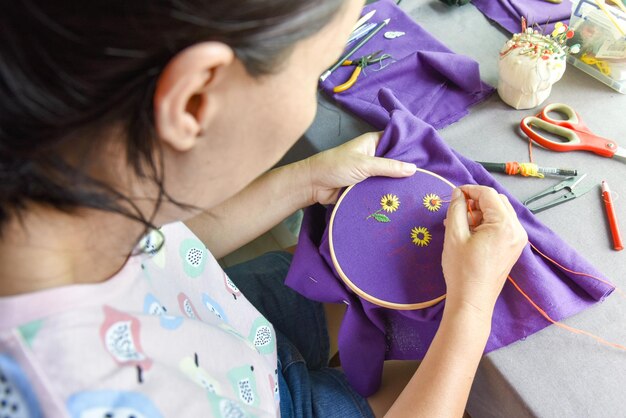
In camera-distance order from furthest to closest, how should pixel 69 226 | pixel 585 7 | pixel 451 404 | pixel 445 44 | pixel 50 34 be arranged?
pixel 445 44 → pixel 585 7 → pixel 451 404 → pixel 69 226 → pixel 50 34

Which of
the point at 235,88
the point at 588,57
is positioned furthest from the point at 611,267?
the point at 235,88

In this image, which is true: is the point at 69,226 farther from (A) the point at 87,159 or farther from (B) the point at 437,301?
(B) the point at 437,301

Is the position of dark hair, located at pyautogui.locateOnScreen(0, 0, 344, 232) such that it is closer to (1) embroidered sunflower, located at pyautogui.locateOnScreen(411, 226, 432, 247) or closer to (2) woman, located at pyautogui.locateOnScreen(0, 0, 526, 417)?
(2) woman, located at pyautogui.locateOnScreen(0, 0, 526, 417)

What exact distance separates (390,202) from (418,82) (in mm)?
275

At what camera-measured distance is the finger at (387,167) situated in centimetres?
69

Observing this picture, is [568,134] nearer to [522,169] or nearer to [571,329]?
[522,169]

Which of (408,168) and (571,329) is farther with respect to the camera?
(408,168)

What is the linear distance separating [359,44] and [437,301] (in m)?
0.50

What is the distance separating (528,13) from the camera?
910mm

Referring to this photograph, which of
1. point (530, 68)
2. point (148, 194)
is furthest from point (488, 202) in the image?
point (148, 194)

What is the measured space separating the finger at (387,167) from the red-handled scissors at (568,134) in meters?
0.21

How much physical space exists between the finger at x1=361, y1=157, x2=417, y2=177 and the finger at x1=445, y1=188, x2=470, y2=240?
83 millimetres

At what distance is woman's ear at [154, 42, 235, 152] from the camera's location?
0.31 metres

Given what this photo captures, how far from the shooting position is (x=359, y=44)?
0.90m
